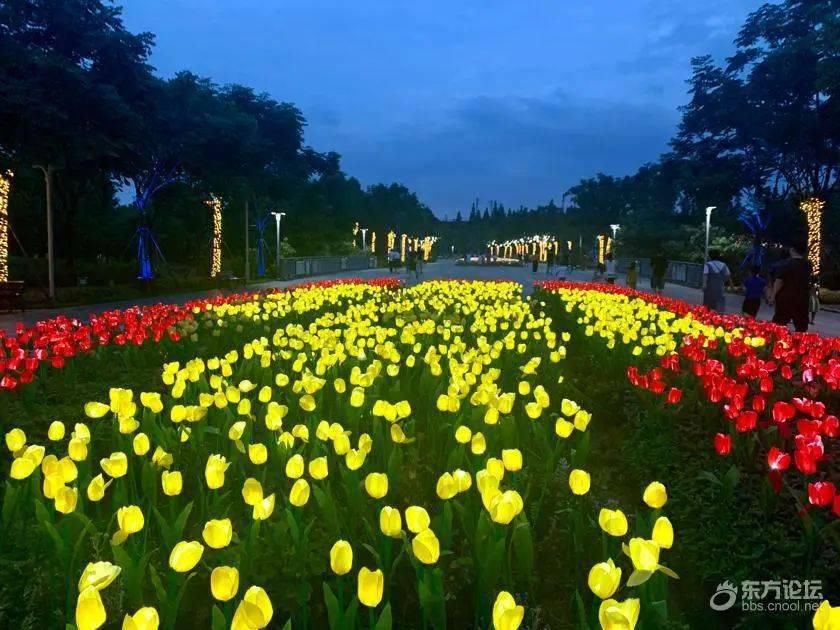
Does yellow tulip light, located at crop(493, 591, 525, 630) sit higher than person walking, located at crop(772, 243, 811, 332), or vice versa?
person walking, located at crop(772, 243, 811, 332)

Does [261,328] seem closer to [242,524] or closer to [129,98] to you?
[242,524]

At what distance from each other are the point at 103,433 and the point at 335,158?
5544 centimetres

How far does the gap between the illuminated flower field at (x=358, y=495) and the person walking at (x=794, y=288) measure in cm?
517

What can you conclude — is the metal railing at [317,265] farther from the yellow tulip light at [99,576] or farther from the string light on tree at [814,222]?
the yellow tulip light at [99,576]

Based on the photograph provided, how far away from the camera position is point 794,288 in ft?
36.5

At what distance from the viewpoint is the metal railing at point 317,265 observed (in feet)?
147

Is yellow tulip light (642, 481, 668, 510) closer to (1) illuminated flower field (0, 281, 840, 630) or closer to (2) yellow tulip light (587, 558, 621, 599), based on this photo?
(1) illuminated flower field (0, 281, 840, 630)

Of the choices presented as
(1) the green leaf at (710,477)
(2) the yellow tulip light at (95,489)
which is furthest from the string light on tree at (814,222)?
(2) the yellow tulip light at (95,489)

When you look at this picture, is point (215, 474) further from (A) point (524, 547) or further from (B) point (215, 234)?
(B) point (215, 234)

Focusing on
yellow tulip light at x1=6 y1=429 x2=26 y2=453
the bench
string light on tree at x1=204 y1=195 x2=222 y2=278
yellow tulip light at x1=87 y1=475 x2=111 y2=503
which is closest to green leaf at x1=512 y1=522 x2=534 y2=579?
yellow tulip light at x1=87 y1=475 x2=111 y2=503

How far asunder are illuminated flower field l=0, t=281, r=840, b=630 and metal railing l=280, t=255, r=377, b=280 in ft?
126

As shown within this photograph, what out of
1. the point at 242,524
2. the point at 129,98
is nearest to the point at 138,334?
the point at 242,524

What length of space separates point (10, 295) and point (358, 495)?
19390 millimetres

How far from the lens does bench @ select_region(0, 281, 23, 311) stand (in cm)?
1936
